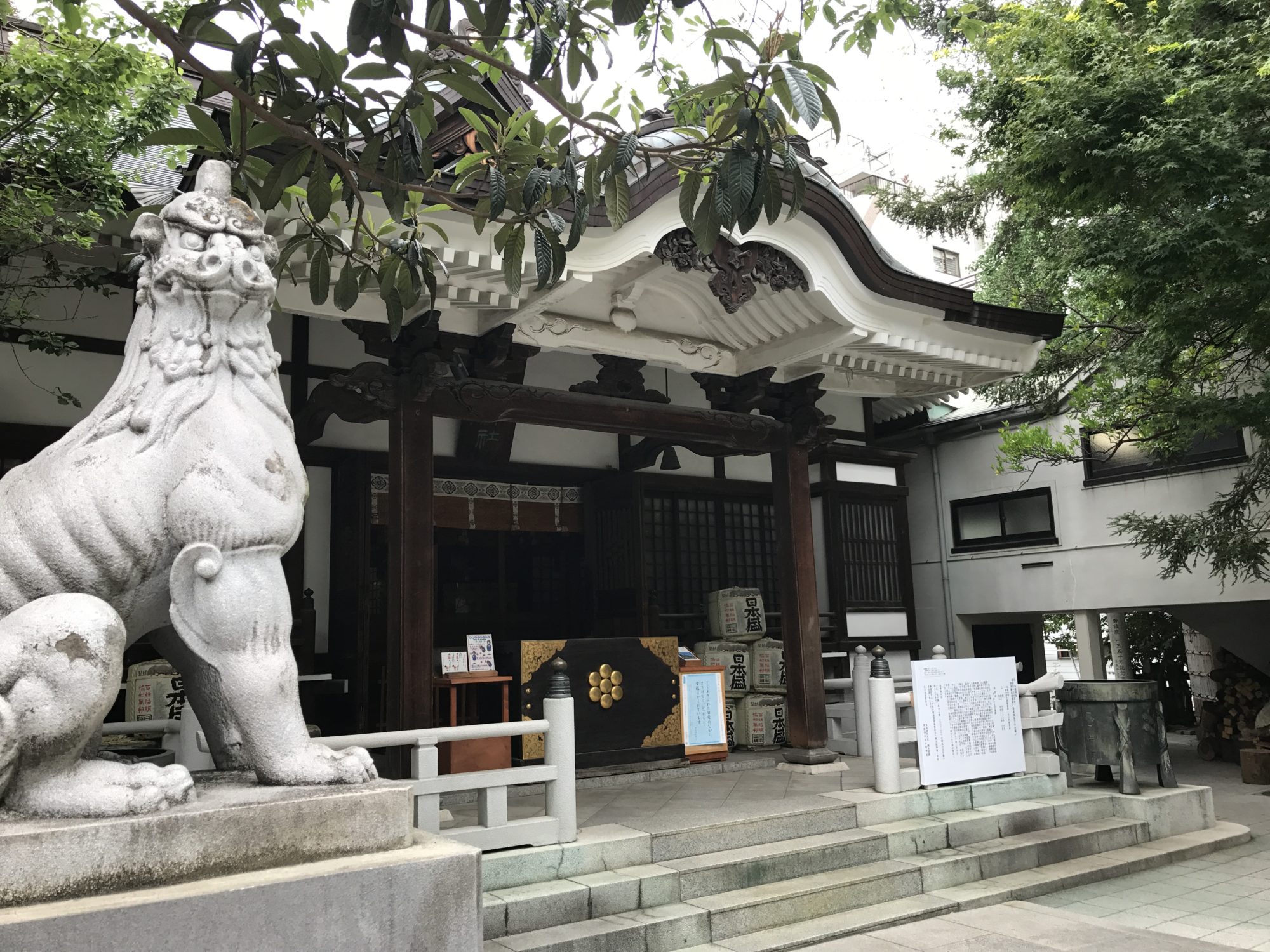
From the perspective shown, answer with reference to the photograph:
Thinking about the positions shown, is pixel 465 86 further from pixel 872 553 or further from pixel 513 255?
pixel 872 553

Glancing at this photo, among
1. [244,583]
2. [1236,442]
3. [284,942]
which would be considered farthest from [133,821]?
[1236,442]

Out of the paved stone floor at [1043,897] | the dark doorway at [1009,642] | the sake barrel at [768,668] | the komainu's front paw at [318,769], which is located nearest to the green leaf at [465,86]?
the komainu's front paw at [318,769]

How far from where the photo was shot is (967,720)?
753 centimetres

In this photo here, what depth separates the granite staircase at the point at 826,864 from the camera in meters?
5.10

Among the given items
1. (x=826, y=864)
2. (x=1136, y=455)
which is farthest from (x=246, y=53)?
(x=1136, y=455)

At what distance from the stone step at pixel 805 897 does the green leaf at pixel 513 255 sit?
3.72 meters

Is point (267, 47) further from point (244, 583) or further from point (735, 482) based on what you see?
point (735, 482)

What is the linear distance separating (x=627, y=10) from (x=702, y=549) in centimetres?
868

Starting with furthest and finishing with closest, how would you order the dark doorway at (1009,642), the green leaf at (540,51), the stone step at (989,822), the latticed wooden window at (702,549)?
the dark doorway at (1009,642) < the latticed wooden window at (702,549) < the stone step at (989,822) < the green leaf at (540,51)

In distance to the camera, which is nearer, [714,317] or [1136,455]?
[714,317]

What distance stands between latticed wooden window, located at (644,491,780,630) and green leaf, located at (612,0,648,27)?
25.1 ft

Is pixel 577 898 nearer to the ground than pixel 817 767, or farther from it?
nearer to the ground

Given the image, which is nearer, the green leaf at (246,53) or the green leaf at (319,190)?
the green leaf at (246,53)

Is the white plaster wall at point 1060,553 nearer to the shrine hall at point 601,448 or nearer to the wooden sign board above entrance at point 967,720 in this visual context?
the shrine hall at point 601,448
